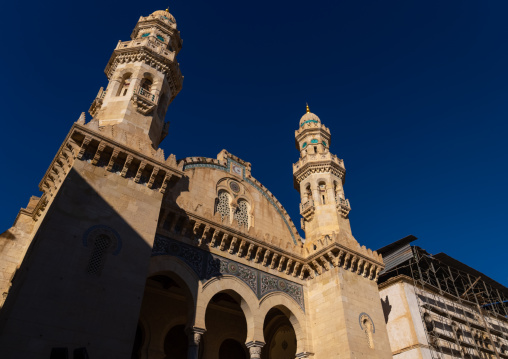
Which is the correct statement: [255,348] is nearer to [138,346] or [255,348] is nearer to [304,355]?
[304,355]

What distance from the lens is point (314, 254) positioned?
18641mm

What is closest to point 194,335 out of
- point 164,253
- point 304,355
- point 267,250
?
point 164,253

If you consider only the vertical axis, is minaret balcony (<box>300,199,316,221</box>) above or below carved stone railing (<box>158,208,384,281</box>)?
above

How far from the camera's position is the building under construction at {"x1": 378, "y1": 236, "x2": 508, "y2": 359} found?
20812 millimetres

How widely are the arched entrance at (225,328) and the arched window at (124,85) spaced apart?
32.5ft

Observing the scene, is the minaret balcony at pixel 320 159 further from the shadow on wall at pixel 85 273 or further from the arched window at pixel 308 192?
the shadow on wall at pixel 85 273

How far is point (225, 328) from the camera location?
18984 mm

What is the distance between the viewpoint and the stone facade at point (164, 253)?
424 inches

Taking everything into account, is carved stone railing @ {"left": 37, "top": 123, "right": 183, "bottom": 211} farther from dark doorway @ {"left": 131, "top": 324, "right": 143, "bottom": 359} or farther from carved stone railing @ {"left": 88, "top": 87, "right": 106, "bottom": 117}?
dark doorway @ {"left": 131, "top": 324, "right": 143, "bottom": 359}

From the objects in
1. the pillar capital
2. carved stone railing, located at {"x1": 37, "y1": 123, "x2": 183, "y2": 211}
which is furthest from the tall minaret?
carved stone railing, located at {"x1": 37, "y1": 123, "x2": 183, "y2": 211}

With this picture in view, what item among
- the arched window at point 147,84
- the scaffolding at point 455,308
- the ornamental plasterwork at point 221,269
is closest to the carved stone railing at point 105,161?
the ornamental plasterwork at point 221,269

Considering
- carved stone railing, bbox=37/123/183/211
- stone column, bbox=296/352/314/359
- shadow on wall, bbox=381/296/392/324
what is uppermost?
carved stone railing, bbox=37/123/183/211

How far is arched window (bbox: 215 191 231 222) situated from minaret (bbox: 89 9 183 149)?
3.99m

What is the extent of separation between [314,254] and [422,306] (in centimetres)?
798
